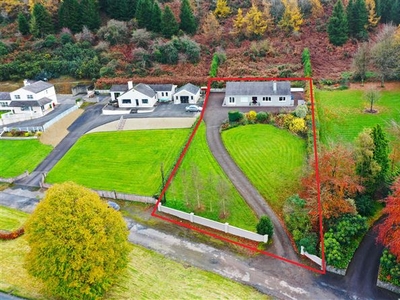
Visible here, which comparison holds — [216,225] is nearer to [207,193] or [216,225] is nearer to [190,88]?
[207,193]

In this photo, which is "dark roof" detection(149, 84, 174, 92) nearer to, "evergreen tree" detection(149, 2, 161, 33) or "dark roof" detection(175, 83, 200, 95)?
"dark roof" detection(175, 83, 200, 95)

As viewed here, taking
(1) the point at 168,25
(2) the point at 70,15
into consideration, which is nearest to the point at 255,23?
(1) the point at 168,25

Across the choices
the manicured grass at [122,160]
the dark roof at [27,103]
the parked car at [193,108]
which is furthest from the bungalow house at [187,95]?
the dark roof at [27,103]

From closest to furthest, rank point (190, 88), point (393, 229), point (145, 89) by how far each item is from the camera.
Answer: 1. point (393, 229)
2. point (190, 88)
3. point (145, 89)

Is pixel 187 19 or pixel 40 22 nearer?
pixel 187 19

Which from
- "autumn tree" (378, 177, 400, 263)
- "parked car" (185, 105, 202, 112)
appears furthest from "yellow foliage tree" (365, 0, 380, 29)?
"autumn tree" (378, 177, 400, 263)

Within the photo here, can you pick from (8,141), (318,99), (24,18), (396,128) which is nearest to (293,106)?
(318,99)

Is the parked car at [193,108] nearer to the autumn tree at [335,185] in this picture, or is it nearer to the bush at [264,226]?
the autumn tree at [335,185]
